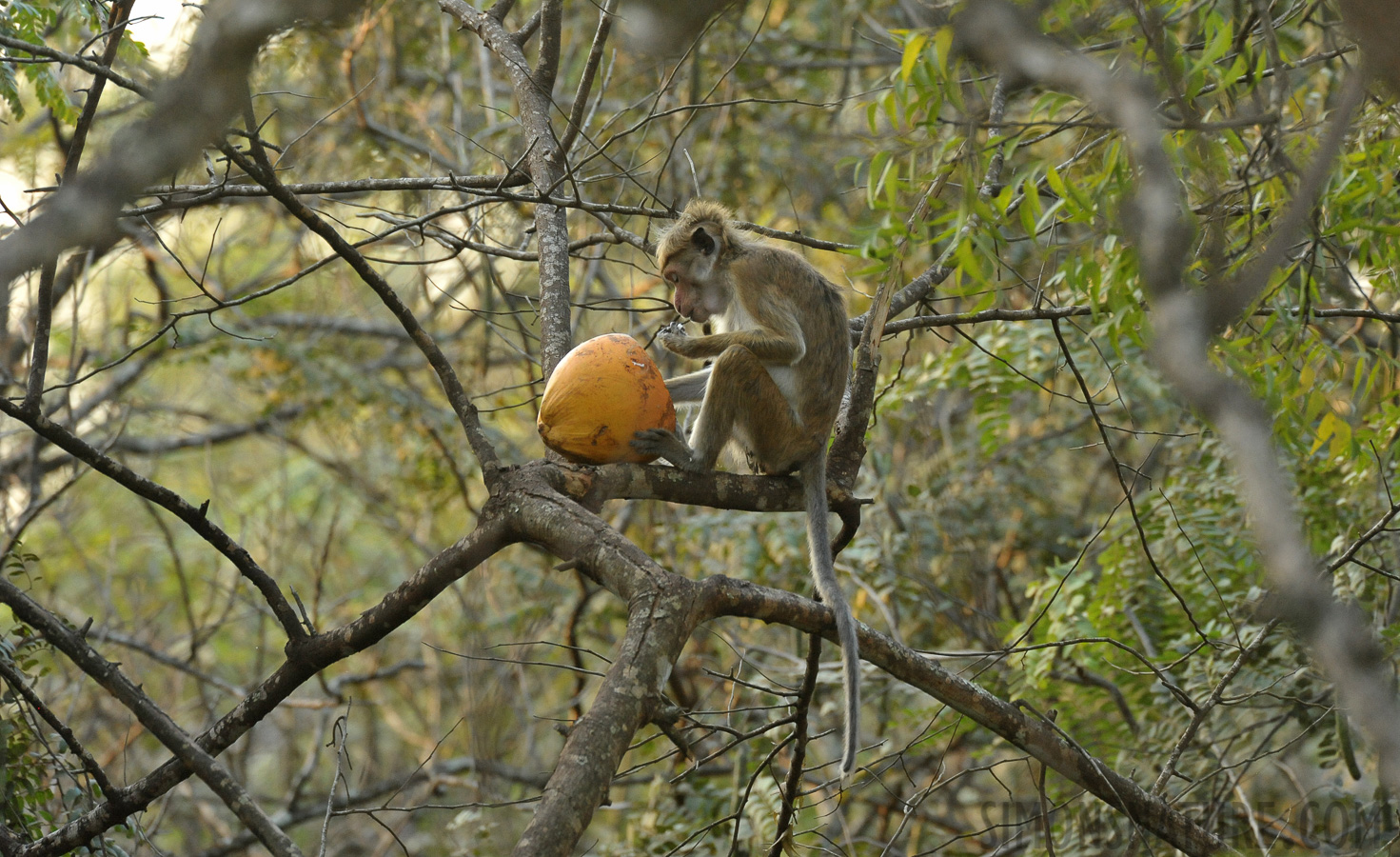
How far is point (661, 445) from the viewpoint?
4113mm

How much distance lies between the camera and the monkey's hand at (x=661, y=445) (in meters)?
3.99

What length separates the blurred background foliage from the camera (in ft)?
11.9

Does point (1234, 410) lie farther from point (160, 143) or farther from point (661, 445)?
point (661, 445)

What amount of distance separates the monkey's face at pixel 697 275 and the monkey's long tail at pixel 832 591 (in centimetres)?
122

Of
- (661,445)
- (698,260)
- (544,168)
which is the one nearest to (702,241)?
(698,260)

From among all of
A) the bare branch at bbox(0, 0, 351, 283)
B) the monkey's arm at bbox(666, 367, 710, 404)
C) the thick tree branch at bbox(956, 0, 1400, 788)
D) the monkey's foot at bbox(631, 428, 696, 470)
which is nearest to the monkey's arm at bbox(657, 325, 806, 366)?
the monkey's arm at bbox(666, 367, 710, 404)

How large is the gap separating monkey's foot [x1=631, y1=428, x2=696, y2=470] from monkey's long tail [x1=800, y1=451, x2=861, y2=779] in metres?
0.56

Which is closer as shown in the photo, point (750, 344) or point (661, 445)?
point (661, 445)

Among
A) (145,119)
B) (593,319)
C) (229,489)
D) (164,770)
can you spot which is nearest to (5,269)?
(145,119)

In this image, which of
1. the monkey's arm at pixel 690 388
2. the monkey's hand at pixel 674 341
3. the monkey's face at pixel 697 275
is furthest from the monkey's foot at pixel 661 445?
the monkey's face at pixel 697 275

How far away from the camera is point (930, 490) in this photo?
29.0ft

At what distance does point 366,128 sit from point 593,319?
2.61 m

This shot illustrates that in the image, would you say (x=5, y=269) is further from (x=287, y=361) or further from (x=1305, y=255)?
(x=287, y=361)

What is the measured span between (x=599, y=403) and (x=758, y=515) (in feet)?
16.2
